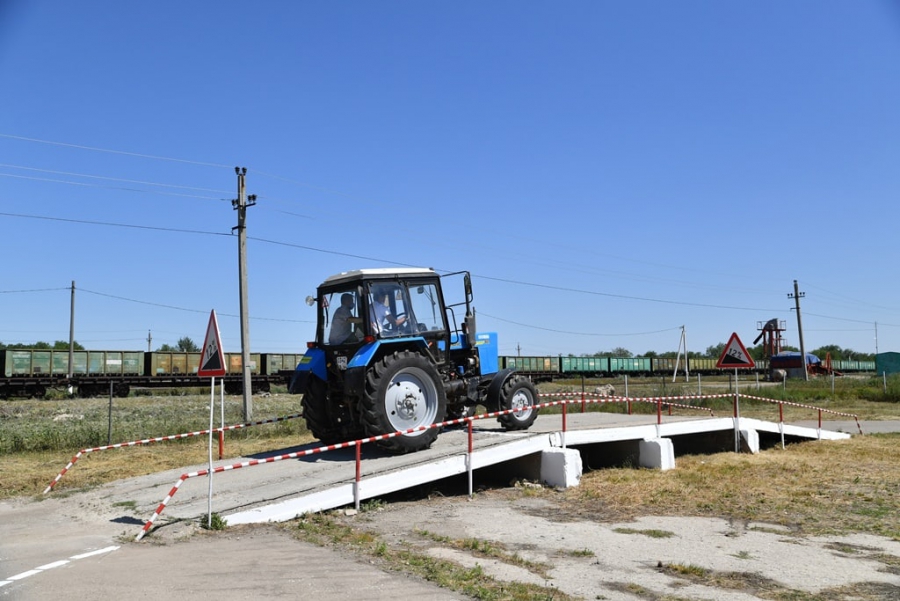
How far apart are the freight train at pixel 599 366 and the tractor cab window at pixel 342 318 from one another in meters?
41.3

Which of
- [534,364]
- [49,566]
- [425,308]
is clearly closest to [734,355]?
[425,308]

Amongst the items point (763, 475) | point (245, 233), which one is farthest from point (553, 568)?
point (245, 233)

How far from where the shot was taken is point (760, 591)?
588cm

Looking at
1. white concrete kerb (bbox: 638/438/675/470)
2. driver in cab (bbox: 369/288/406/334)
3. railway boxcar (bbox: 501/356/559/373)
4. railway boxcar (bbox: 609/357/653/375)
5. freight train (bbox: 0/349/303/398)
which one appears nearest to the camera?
driver in cab (bbox: 369/288/406/334)

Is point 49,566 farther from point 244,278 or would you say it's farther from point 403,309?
point 244,278

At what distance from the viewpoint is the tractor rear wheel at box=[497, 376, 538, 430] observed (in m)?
12.2

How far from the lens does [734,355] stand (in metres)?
14.3

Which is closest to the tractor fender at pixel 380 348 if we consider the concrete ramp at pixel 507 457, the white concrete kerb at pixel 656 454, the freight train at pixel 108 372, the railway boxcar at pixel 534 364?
the concrete ramp at pixel 507 457

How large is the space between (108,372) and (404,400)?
35.3m

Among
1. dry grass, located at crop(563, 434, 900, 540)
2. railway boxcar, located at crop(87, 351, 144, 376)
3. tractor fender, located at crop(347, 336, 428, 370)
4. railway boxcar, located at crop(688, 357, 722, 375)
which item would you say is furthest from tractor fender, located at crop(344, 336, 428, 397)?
railway boxcar, located at crop(688, 357, 722, 375)

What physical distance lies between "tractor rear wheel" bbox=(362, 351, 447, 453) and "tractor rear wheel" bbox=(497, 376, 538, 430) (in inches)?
73.2

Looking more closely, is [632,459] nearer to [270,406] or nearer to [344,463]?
[344,463]

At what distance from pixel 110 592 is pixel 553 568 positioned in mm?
3555

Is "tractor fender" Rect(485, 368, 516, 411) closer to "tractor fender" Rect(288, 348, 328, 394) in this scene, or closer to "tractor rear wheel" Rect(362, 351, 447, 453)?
"tractor rear wheel" Rect(362, 351, 447, 453)
